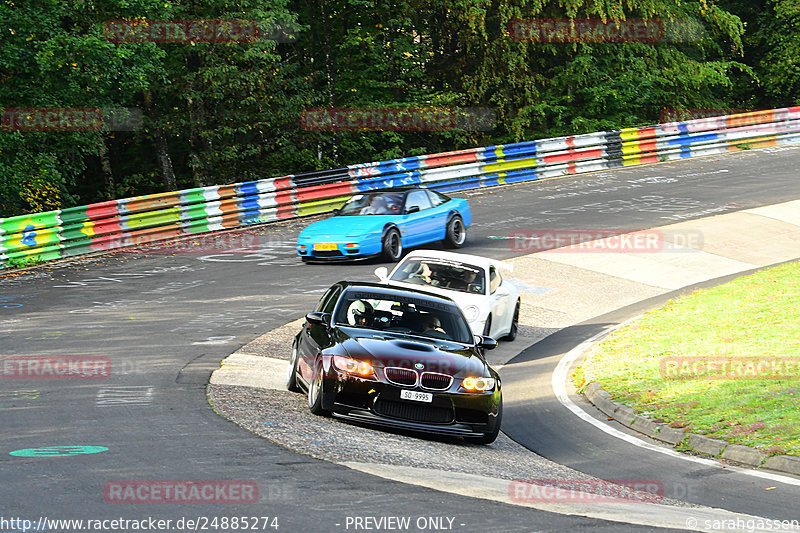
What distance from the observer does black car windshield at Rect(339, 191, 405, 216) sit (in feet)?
73.0

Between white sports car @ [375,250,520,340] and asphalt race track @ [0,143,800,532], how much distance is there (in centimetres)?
72

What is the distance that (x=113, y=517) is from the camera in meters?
6.46

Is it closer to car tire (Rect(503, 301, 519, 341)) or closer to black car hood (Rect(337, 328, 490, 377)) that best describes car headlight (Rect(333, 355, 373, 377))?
black car hood (Rect(337, 328, 490, 377))

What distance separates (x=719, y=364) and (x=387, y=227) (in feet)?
31.1

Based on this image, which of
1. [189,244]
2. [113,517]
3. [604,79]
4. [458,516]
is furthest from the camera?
[604,79]

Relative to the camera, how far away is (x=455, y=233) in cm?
2341

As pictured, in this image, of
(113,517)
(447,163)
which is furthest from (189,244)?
(113,517)

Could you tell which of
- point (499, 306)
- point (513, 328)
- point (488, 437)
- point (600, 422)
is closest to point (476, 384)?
point (488, 437)

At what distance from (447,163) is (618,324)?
1377cm

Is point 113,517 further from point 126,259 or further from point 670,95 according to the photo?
point 670,95

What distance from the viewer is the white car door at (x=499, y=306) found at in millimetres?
15984

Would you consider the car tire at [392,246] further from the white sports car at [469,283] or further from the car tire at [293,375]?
Result: the car tire at [293,375]

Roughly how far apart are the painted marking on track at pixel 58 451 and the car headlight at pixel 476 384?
12.0 feet

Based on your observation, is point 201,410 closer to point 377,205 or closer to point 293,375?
point 293,375
